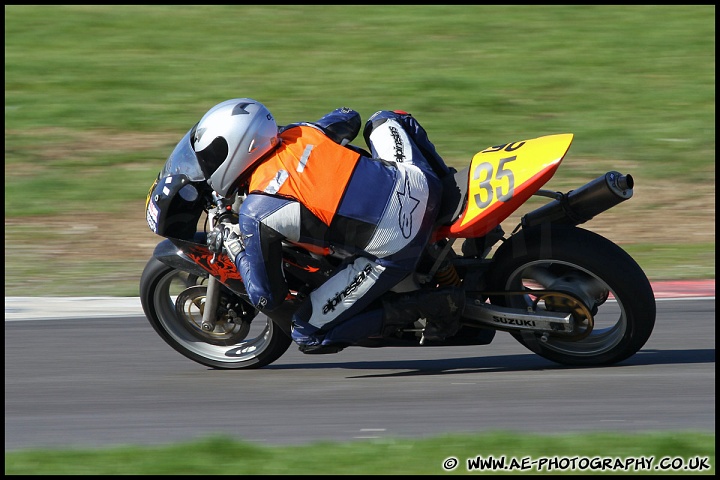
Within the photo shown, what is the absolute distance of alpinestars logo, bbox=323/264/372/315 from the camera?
5.41 m

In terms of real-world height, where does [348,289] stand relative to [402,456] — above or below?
above

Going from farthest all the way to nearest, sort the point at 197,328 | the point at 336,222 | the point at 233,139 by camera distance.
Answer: the point at 197,328 → the point at 336,222 → the point at 233,139

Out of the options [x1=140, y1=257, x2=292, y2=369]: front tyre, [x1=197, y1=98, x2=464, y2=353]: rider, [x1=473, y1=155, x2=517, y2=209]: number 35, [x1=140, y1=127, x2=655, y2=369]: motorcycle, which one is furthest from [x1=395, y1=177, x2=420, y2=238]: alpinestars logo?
[x1=140, y1=257, x2=292, y2=369]: front tyre

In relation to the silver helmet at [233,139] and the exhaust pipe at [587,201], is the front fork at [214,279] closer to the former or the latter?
the silver helmet at [233,139]

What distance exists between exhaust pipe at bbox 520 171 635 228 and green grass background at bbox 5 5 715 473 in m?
2.88

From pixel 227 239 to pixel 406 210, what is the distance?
34.6 inches

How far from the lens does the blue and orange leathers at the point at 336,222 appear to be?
5227mm

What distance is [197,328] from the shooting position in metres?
6.09

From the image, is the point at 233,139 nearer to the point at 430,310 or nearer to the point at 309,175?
the point at 309,175

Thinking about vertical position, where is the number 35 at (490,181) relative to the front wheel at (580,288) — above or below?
above

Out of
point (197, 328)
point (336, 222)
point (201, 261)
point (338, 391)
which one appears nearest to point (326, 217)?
point (336, 222)

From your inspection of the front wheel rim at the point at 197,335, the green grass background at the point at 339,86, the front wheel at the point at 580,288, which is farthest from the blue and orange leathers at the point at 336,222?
the green grass background at the point at 339,86

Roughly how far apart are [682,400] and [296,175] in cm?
211

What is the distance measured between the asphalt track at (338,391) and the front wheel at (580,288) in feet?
0.43
